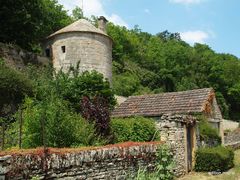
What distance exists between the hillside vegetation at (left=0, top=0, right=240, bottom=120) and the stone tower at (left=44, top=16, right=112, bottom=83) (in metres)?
3.14

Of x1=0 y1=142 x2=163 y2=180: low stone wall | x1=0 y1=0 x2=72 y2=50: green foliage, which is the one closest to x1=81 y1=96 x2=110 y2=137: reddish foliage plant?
x1=0 y1=142 x2=163 y2=180: low stone wall

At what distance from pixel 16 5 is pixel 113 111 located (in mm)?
12537

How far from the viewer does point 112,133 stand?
1620 cm

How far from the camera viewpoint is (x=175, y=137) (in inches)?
561

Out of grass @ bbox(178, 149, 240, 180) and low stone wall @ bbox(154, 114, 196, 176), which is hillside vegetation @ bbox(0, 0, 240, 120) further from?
grass @ bbox(178, 149, 240, 180)

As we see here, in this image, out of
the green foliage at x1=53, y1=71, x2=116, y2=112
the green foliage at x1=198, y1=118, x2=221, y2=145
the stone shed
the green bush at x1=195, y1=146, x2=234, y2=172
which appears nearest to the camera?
the stone shed

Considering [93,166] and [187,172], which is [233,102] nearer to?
[187,172]

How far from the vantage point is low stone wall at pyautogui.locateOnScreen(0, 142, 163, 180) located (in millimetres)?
8086

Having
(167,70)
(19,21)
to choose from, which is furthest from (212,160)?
(167,70)

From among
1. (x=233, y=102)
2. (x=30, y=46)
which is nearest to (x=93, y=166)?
(x=30, y=46)

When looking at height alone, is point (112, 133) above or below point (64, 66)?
below

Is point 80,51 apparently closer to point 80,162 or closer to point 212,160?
point 212,160

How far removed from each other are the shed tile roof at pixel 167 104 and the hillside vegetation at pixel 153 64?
39.9 ft

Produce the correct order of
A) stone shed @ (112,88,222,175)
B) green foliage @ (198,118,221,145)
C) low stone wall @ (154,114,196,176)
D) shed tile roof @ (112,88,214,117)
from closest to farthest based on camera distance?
1. low stone wall @ (154,114,196,176)
2. stone shed @ (112,88,222,175)
3. green foliage @ (198,118,221,145)
4. shed tile roof @ (112,88,214,117)
